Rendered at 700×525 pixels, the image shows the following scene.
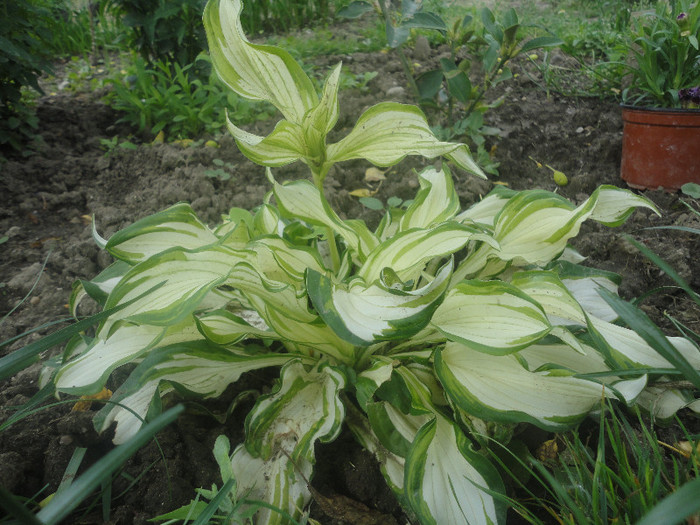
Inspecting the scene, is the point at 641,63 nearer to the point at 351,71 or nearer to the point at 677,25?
the point at 677,25

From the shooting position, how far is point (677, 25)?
2123mm

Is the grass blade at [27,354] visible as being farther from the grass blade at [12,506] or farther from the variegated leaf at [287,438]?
the variegated leaf at [287,438]

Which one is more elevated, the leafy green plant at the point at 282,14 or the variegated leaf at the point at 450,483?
the leafy green plant at the point at 282,14

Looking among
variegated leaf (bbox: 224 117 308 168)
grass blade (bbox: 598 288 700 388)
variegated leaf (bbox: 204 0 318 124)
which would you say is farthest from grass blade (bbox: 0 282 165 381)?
grass blade (bbox: 598 288 700 388)

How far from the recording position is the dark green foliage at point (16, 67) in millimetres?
2709

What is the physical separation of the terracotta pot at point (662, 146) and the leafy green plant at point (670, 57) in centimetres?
13

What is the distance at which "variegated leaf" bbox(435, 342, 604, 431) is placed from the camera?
90 cm

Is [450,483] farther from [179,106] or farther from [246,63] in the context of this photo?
[179,106]

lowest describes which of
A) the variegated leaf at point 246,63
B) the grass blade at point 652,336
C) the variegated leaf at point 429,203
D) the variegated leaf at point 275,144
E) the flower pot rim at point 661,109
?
the flower pot rim at point 661,109

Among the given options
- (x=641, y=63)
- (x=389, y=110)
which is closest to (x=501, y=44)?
(x=641, y=63)

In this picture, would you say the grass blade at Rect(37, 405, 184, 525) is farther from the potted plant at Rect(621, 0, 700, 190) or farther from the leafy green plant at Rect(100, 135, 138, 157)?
the leafy green plant at Rect(100, 135, 138, 157)

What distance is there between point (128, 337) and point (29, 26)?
2.74 metres

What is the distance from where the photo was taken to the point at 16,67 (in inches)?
110

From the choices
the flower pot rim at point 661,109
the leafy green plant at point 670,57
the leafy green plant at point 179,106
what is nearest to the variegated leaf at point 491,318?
the flower pot rim at point 661,109
